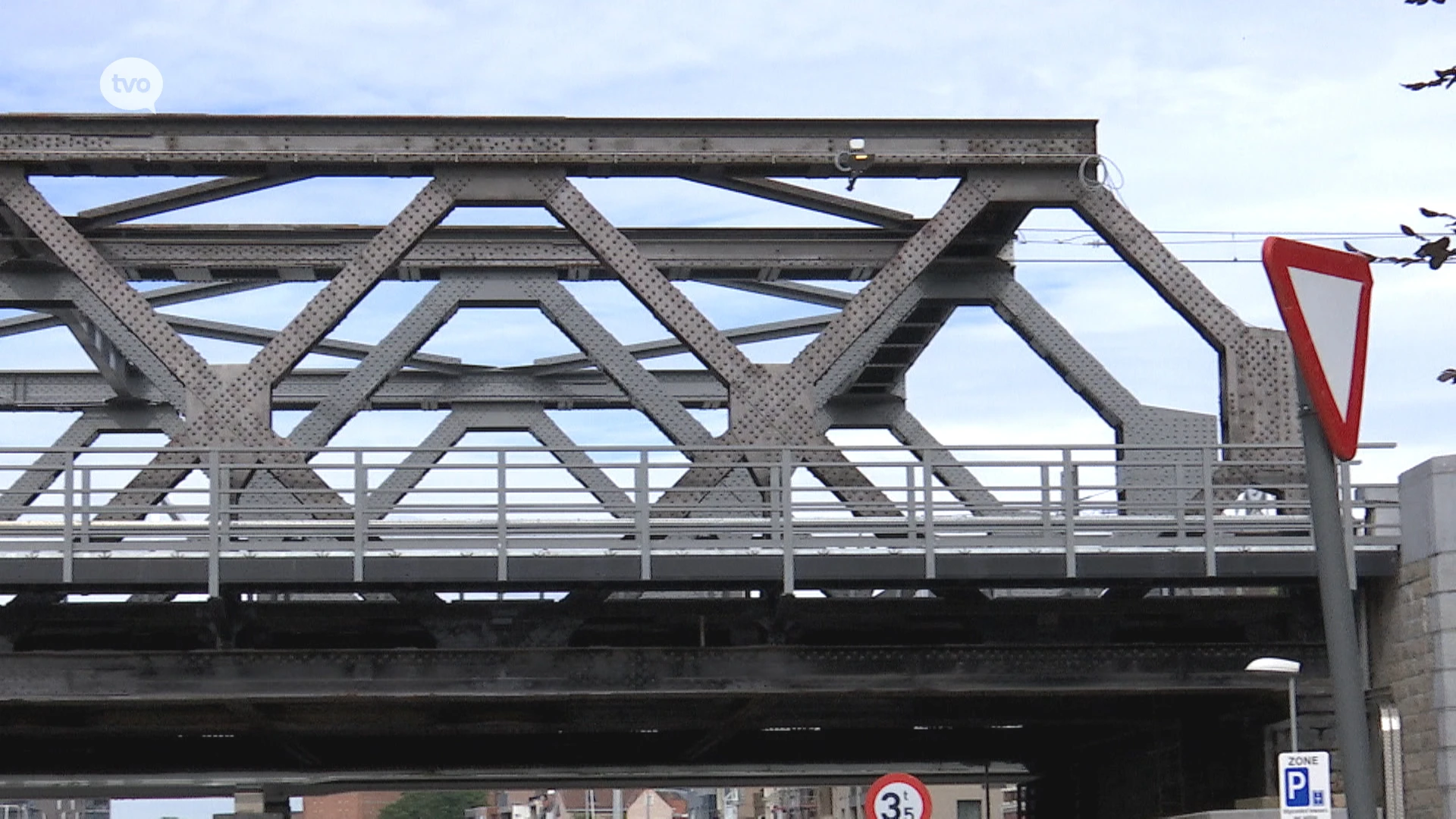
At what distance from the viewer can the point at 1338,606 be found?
667cm

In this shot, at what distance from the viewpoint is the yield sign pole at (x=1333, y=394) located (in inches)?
249

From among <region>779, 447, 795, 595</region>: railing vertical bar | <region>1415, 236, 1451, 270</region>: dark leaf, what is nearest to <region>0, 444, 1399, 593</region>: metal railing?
<region>779, 447, 795, 595</region>: railing vertical bar

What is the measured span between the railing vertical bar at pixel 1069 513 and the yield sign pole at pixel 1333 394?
14.4 metres

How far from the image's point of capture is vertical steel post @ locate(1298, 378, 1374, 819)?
6.57m

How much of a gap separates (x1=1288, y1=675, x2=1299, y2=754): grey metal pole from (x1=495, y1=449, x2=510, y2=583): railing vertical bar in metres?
7.76

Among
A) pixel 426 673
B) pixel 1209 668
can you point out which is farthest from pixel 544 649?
pixel 1209 668

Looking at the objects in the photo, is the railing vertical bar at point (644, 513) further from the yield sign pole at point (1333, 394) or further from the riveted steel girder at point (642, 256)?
the yield sign pole at point (1333, 394)

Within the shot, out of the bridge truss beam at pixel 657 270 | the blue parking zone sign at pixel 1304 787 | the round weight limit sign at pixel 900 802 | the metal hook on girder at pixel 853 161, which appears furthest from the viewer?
the metal hook on girder at pixel 853 161

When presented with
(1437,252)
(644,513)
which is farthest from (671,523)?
(1437,252)

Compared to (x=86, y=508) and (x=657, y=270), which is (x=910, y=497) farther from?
(x=86, y=508)

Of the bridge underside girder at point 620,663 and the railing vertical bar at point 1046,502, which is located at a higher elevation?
the railing vertical bar at point 1046,502

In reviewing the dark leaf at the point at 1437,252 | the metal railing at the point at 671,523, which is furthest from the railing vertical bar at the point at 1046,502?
the dark leaf at the point at 1437,252

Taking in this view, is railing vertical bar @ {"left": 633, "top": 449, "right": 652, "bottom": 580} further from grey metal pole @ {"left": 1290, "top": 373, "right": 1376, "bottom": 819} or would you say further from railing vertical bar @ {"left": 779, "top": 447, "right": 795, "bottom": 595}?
grey metal pole @ {"left": 1290, "top": 373, "right": 1376, "bottom": 819}

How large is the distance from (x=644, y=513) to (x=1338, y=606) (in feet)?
48.1
